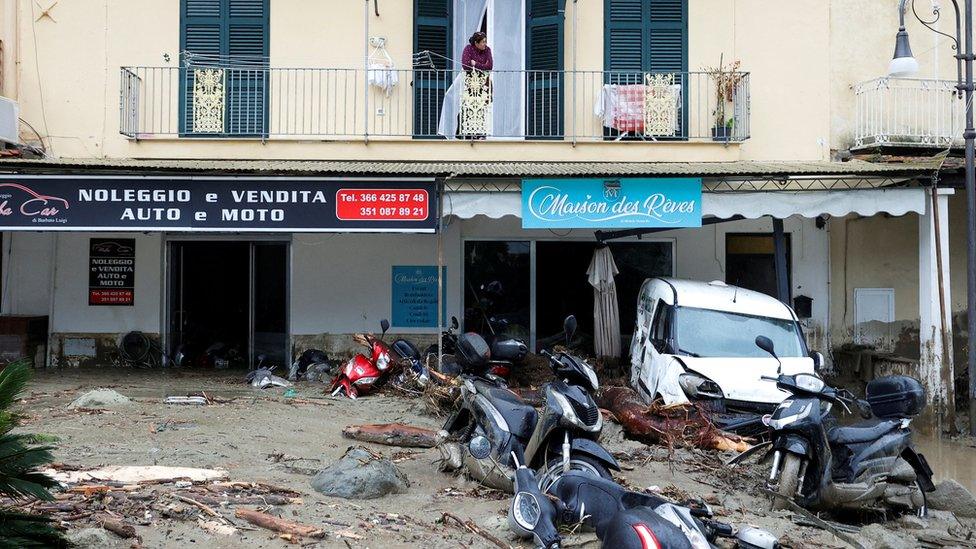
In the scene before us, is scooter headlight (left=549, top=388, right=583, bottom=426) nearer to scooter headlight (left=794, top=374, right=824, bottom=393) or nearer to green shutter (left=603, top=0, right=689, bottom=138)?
scooter headlight (left=794, top=374, right=824, bottom=393)

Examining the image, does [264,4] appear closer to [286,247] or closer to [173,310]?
[286,247]

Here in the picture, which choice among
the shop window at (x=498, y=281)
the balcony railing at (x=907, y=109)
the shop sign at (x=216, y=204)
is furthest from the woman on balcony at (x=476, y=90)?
the balcony railing at (x=907, y=109)

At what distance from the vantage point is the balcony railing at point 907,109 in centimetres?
1407

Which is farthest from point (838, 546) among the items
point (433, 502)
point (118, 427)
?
point (118, 427)

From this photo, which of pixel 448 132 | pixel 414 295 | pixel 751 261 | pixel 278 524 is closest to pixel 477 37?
pixel 448 132

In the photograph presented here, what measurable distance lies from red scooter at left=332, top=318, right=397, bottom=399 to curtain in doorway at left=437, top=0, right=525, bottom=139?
4.27 meters

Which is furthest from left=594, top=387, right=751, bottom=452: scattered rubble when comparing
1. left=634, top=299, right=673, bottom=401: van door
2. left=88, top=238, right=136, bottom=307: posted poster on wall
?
left=88, top=238, right=136, bottom=307: posted poster on wall

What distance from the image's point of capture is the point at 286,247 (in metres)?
14.6

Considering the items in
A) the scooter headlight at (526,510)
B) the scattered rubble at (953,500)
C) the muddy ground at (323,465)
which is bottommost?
the scattered rubble at (953,500)

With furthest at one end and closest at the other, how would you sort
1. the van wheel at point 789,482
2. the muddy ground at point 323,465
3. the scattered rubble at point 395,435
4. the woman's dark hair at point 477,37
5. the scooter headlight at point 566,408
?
1. the woman's dark hair at point 477,37
2. the scattered rubble at point 395,435
3. the van wheel at point 789,482
4. the scooter headlight at point 566,408
5. the muddy ground at point 323,465

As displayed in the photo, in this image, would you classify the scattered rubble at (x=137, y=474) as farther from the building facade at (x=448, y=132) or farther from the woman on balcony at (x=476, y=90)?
the woman on balcony at (x=476, y=90)

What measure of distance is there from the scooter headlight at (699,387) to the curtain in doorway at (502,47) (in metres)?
5.92

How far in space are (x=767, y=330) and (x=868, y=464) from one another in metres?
3.89

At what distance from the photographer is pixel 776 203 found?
452 inches
